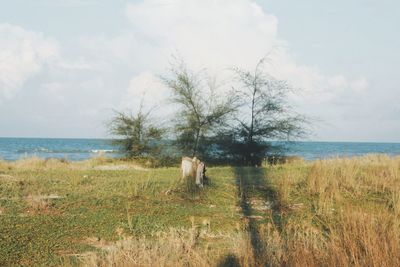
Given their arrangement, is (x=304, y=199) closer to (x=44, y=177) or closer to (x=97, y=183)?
(x=97, y=183)

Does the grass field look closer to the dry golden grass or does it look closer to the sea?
the dry golden grass

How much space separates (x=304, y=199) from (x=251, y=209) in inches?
67.0

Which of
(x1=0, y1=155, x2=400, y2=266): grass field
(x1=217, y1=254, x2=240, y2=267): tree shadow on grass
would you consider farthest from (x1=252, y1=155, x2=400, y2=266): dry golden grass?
(x1=217, y1=254, x2=240, y2=267): tree shadow on grass

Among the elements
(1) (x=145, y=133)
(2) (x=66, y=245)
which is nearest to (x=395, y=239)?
(2) (x=66, y=245)

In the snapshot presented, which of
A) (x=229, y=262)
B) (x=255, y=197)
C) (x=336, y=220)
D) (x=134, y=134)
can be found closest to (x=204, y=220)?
(x=229, y=262)

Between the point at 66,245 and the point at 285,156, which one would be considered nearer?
the point at 66,245

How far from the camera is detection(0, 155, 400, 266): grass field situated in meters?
6.52

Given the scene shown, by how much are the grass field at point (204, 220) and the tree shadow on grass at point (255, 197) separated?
2cm

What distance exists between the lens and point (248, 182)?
1470 cm

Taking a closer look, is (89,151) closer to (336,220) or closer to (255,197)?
(255,197)

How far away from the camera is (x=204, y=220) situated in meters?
9.01

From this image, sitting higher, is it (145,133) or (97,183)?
(145,133)

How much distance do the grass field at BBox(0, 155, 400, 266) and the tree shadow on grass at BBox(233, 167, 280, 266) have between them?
0.02 metres

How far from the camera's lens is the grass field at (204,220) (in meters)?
6.52
